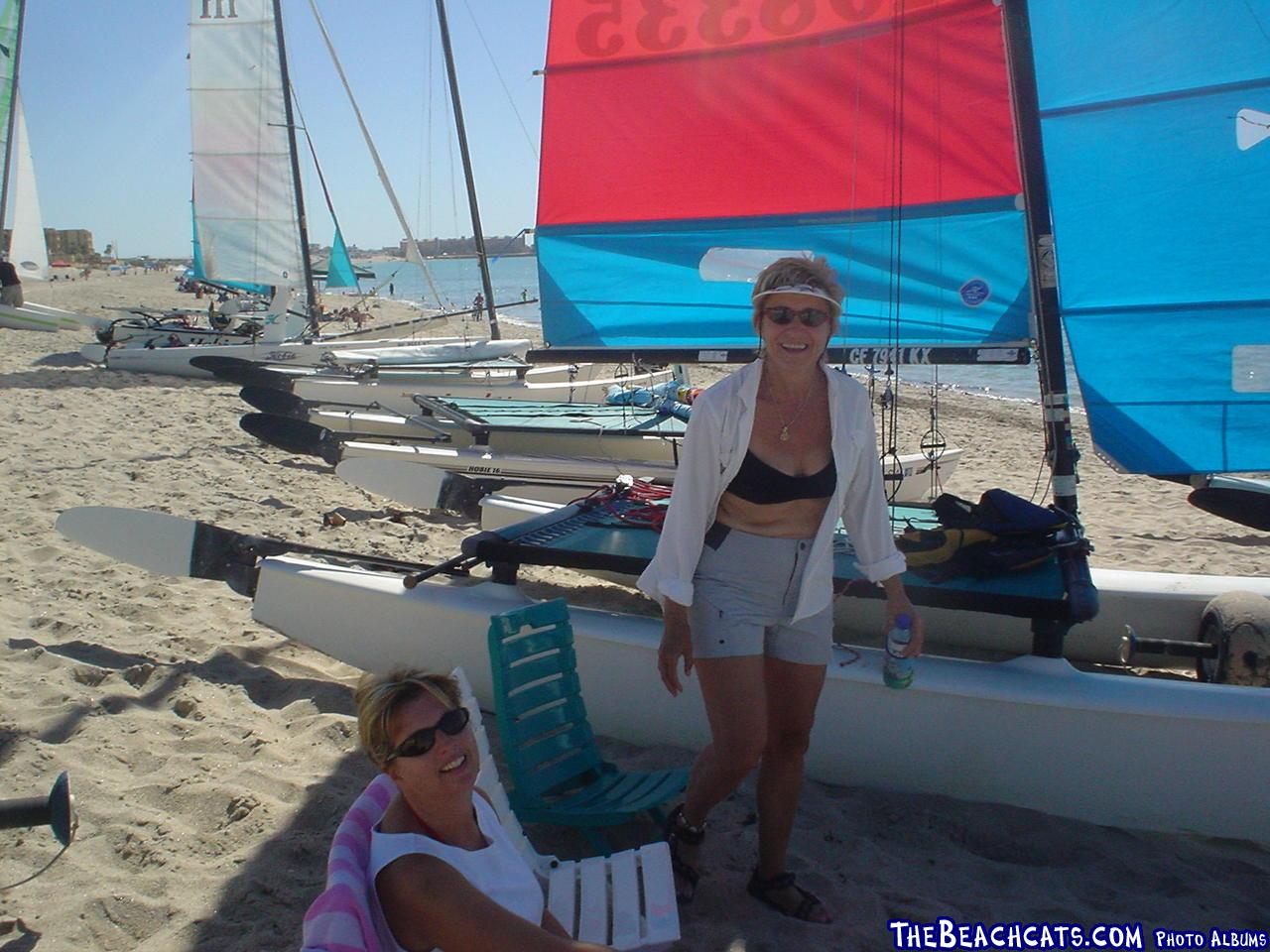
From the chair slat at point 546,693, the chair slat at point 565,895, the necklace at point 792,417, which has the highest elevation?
the necklace at point 792,417

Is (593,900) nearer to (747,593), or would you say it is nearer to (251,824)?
(747,593)

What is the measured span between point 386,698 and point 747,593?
0.83 metres

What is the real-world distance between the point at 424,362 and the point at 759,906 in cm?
994

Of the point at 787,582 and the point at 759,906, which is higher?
the point at 787,582

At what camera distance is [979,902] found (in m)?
2.35

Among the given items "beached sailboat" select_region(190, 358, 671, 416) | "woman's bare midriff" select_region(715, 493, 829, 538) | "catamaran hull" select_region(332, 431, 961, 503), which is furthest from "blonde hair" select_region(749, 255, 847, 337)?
"beached sailboat" select_region(190, 358, 671, 416)

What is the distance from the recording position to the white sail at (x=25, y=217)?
2023cm

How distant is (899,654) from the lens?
2312mm

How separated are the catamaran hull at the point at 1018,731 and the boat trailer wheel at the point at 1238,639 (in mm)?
443

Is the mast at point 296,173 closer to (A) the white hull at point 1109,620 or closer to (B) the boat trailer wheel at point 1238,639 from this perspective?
(A) the white hull at point 1109,620

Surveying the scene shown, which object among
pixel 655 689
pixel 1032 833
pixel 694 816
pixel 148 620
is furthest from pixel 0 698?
pixel 1032 833

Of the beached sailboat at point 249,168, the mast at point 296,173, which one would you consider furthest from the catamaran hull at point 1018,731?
the mast at point 296,173

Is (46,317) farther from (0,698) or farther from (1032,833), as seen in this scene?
(1032,833)

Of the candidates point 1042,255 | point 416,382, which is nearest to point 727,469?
point 1042,255
